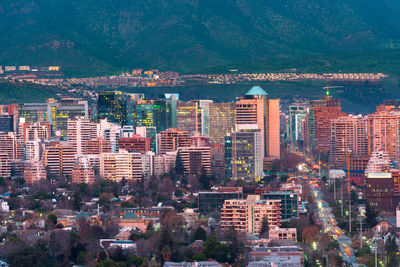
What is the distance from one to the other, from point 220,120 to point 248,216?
5988 centimetres

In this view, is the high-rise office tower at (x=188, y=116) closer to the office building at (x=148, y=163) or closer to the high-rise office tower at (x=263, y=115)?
the high-rise office tower at (x=263, y=115)

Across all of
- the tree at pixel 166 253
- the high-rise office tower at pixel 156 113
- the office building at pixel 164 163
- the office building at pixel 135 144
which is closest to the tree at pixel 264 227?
the tree at pixel 166 253

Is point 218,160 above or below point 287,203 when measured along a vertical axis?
above

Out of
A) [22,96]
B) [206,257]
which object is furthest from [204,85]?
[206,257]

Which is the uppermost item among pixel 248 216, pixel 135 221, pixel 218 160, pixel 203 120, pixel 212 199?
pixel 203 120

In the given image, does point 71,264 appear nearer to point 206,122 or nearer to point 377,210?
point 377,210

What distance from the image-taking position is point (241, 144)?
9469 centimetres

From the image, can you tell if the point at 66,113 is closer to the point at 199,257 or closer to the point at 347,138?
the point at 347,138

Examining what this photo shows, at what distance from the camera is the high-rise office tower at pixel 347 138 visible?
10731cm

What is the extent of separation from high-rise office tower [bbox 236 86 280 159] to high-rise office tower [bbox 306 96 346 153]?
5631 mm

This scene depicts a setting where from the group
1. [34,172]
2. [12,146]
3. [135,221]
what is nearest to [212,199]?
[135,221]

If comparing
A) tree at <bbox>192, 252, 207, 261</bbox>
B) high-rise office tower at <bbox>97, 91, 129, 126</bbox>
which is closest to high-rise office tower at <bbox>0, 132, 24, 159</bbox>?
high-rise office tower at <bbox>97, 91, 129, 126</bbox>

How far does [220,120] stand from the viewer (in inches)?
4820

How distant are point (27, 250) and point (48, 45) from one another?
14000 cm
